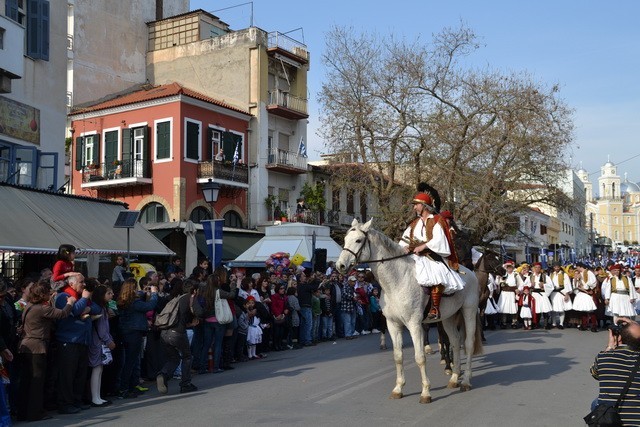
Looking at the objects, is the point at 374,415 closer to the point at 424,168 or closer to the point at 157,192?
the point at 424,168

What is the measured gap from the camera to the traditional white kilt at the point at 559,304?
21.3 metres

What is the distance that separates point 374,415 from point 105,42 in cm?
3475

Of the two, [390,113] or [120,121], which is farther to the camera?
[120,121]

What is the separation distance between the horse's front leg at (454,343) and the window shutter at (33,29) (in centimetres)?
1557

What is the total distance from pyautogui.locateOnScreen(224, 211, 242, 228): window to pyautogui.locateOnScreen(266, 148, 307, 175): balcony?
323cm

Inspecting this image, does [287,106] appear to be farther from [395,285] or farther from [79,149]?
[395,285]

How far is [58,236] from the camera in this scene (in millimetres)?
17047

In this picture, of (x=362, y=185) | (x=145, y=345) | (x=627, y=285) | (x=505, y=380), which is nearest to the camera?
(x=505, y=380)

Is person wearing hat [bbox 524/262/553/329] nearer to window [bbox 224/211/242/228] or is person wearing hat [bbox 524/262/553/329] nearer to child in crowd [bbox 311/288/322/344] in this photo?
child in crowd [bbox 311/288/322/344]

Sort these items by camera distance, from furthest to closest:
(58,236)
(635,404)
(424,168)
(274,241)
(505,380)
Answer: (424,168) < (274,241) < (58,236) < (505,380) < (635,404)

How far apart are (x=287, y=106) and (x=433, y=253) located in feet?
98.5

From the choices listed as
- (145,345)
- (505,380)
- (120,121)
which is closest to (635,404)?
(505,380)

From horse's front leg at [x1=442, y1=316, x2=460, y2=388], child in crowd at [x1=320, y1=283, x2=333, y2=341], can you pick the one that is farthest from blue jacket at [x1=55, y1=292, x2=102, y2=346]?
child in crowd at [x1=320, y1=283, x2=333, y2=341]

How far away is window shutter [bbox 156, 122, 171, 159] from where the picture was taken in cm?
3428
